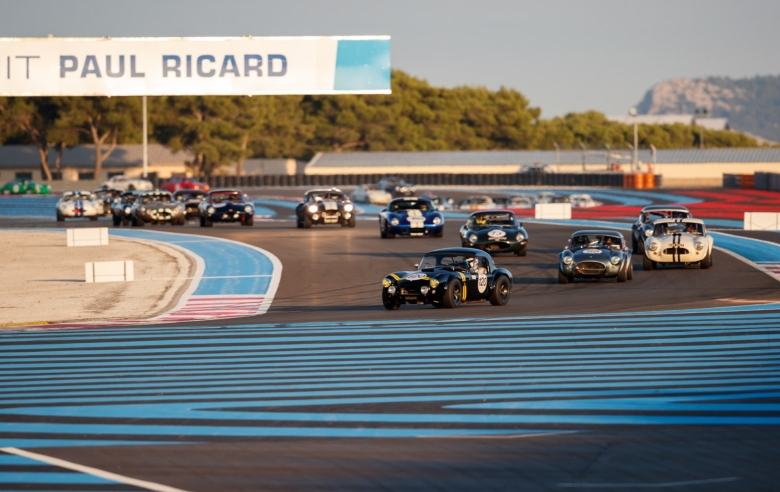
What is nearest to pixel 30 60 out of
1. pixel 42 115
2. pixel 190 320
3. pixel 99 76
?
pixel 99 76

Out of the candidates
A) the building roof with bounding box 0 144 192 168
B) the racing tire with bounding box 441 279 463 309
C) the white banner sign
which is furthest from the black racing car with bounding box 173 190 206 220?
the building roof with bounding box 0 144 192 168

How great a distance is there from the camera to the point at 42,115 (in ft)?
350

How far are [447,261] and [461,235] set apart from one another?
10869 mm

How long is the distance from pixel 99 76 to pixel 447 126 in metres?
108

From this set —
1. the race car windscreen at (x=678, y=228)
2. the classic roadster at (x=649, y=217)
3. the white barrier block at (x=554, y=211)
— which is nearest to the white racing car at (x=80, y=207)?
the white barrier block at (x=554, y=211)

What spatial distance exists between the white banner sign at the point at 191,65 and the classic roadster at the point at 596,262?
1103 centimetres

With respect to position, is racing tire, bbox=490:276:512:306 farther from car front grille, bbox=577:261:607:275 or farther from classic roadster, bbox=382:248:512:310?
car front grille, bbox=577:261:607:275

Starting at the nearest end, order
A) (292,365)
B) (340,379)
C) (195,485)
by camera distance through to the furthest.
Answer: (195,485) → (340,379) → (292,365)

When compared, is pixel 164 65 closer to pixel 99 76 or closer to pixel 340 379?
pixel 99 76

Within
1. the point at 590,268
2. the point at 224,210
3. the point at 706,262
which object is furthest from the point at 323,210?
the point at 590,268

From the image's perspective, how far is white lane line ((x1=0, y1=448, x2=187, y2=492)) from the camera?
7.88 m

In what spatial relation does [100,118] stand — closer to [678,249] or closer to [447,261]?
[678,249]

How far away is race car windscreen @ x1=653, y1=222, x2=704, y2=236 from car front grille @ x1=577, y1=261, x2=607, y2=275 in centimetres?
346

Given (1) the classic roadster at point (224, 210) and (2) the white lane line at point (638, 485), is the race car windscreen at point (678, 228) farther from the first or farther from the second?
(1) the classic roadster at point (224, 210)
